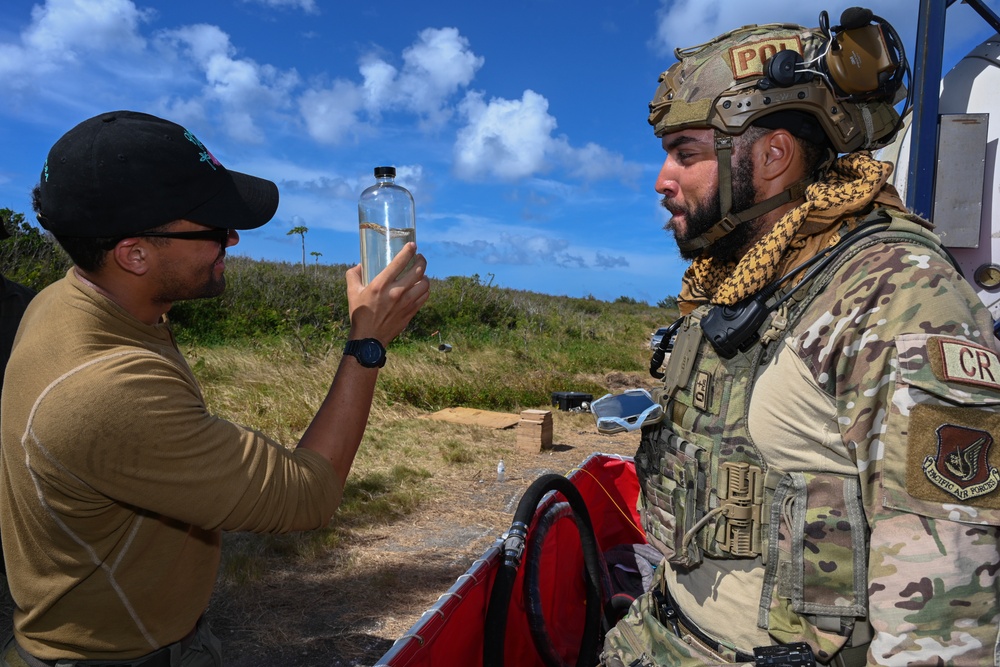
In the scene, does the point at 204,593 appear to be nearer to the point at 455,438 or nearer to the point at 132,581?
the point at 132,581

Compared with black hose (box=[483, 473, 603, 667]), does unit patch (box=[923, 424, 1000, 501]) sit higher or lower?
higher

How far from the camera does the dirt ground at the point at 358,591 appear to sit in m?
4.13

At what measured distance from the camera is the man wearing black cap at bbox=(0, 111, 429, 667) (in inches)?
61.8

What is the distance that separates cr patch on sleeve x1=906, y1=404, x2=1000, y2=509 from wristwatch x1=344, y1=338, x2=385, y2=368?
4.72 ft

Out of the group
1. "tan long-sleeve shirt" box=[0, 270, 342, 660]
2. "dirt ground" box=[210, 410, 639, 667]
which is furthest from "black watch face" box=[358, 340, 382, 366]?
"dirt ground" box=[210, 410, 639, 667]

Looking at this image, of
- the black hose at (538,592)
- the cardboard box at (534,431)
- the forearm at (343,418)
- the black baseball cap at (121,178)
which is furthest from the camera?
the cardboard box at (534,431)

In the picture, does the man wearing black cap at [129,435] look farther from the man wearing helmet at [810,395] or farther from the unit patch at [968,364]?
the unit patch at [968,364]

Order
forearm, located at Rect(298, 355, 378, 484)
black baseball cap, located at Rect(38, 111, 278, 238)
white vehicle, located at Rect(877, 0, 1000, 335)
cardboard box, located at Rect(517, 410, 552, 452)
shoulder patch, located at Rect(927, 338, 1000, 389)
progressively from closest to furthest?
shoulder patch, located at Rect(927, 338, 1000, 389) < black baseball cap, located at Rect(38, 111, 278, 238) < forearm, located at Rect(298, 355, 378, 484) < white vehicle, located at Rect(877, 0, 1000, 335) < cardboard box, located at Rect(517, 410, 552, 452)

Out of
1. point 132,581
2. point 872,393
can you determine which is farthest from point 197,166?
point 872,393

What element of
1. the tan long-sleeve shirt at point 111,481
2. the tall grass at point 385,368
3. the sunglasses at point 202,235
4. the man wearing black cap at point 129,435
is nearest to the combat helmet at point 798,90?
the man wearing black cap at point 129,435

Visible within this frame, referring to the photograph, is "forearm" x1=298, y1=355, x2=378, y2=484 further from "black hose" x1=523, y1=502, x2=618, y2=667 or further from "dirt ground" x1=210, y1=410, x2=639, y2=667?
"dirt ground" x1=210, y1=410, x2=639, y2=667

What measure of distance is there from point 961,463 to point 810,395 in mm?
346

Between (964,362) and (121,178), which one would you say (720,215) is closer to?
(964,362)

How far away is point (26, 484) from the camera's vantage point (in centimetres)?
163
